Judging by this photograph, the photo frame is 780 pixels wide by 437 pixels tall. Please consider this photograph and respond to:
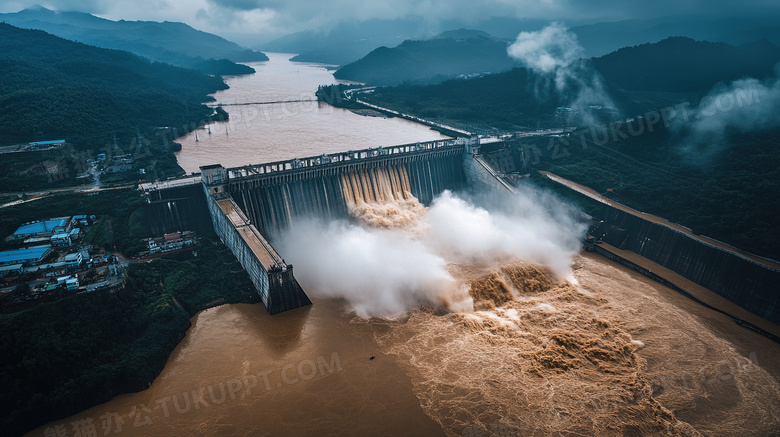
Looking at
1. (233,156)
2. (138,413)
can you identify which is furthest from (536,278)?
(233,156)

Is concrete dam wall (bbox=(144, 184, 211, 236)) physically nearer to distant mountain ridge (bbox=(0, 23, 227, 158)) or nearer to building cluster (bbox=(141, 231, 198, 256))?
building cluster (bbox=(141, 231, 198, 256))

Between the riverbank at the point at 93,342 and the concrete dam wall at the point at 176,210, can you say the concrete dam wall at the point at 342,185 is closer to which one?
the concrete dam wall at the point at 176,210

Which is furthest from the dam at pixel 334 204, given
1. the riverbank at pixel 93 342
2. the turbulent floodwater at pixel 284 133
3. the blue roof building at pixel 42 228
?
the turbulent floodwater at pixel 284 133

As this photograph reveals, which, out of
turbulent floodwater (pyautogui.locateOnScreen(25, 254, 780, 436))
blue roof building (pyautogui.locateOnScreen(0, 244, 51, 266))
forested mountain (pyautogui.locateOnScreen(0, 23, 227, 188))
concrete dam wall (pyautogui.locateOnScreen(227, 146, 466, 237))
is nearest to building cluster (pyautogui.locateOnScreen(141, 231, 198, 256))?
concrete dam wall (pyautogui.locateOnScreen(227, 146, 466, 237))

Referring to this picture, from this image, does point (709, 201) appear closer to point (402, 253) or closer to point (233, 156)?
point (402, 253)

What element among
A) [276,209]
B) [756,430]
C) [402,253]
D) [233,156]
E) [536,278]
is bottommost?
[756,430]

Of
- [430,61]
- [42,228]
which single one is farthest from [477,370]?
[430,61]

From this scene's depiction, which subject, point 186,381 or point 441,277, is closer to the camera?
point 186,381
